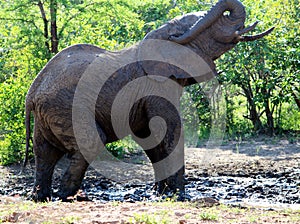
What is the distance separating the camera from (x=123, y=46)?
13.8m

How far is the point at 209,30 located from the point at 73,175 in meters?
2.82

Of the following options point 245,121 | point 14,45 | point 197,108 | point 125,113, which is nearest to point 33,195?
point 125,113

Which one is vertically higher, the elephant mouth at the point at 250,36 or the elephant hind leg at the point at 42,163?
the elephant mouth at the point at 250,36

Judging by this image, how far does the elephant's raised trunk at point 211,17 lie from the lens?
8.59 metres

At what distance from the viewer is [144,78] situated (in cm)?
838

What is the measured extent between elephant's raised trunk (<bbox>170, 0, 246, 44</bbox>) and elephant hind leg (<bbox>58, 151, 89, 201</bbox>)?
2.13 metres

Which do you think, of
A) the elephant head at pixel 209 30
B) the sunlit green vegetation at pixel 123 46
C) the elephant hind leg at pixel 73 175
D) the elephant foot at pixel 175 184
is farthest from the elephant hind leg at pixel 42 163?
the sunlit green vegetation at pixel 123 46

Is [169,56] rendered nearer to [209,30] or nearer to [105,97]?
[209,30]

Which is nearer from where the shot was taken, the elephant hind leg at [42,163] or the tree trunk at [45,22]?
the elephant hind leg at [42,163]

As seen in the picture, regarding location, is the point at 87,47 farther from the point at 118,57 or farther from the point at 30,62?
the point at 30,62

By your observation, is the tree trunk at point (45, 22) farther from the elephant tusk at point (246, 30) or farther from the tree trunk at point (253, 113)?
the tree trunk at point (253, 113)

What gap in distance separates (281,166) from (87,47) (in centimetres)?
526

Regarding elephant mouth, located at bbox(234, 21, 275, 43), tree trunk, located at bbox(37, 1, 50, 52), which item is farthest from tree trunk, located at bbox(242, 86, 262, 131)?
elephant mouth, located at bbox(234, 21, 275, 43)

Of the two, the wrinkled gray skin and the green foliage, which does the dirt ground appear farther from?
the green foliage
